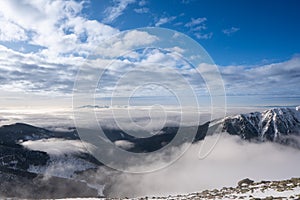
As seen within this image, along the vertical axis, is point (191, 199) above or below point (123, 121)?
below

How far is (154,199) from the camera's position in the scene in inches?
1738

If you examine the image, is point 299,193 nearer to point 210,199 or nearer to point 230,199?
point 230,199

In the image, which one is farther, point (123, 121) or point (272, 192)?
point (123, 121)

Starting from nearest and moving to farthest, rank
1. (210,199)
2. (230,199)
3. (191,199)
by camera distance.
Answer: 1. (230,199)
2. (210,199)
3. (191,199)

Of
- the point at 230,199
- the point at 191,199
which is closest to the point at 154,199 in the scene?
the point at 191,199

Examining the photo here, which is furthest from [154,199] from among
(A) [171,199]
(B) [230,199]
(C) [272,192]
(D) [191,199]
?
(C) [272,192]

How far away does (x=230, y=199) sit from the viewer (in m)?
33.2

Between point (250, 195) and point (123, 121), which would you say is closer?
point (250, 195)

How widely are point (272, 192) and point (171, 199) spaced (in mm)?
13881

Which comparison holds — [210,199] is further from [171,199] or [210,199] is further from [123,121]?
[123,121]

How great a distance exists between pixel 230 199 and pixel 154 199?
14.2 meters

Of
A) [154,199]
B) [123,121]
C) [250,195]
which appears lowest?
[154,199]

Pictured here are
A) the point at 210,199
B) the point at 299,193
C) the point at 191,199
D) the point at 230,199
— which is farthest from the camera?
the point at 191,199

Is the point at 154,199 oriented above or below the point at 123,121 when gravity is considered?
below
